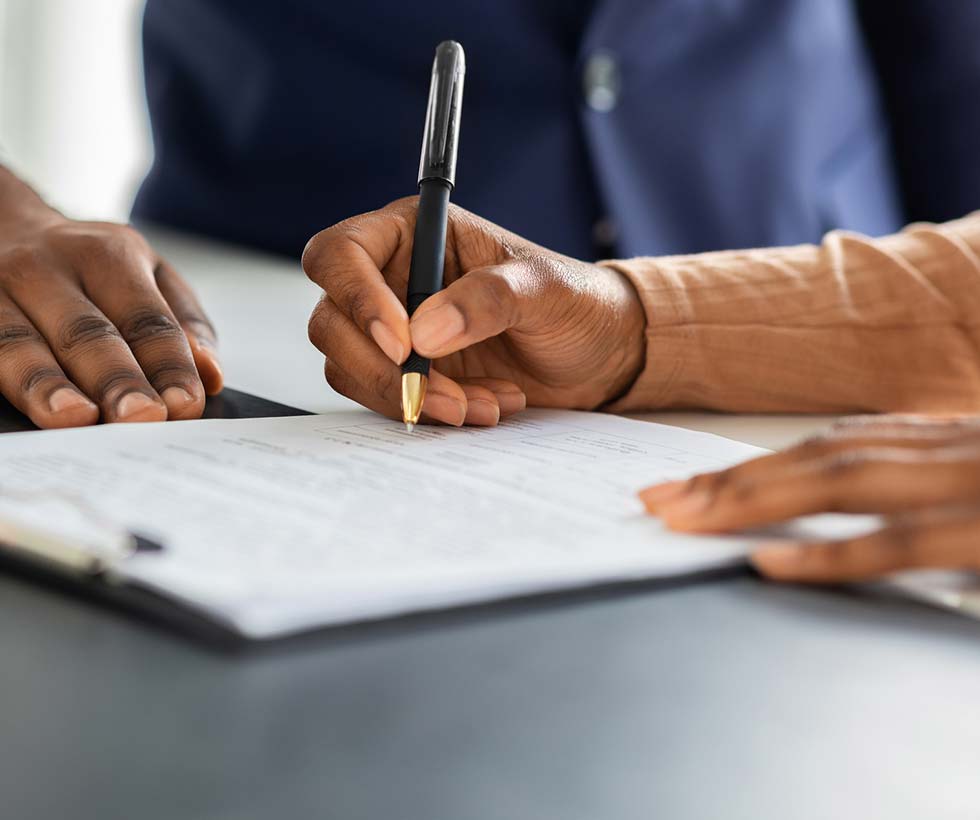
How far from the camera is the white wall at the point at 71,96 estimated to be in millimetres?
2451

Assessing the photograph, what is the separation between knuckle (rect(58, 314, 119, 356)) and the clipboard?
0.29 metres

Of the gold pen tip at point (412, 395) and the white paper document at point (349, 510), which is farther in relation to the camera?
the gold pen tip at point (412, 395)

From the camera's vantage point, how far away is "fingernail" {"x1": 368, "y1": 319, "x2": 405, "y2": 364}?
66 centimetres

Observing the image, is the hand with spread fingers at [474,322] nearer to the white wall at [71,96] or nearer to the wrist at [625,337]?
the wrist at [625,337]

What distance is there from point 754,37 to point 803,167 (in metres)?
0.17

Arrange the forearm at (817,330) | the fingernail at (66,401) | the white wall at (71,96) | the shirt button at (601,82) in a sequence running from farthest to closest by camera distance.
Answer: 1. the white wall at (71,96)
2. the shirt button at (601,82)
3. the forearm at (817,330)
4. the fingernail at (66,401)

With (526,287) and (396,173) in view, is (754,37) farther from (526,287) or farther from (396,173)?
(526,287)

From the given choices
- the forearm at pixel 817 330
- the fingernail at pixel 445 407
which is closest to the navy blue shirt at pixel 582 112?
the forearm at pixel 817 330

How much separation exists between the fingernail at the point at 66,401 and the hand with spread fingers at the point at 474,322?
159mm

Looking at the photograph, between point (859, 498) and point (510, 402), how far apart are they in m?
0.31

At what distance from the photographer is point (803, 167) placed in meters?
1.40

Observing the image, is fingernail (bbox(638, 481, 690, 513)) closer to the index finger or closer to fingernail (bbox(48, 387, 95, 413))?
the index finger

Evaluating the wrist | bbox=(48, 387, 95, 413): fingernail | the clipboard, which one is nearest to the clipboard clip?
the clipboard

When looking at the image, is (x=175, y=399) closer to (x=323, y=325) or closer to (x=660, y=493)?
(x=323, y=325)
